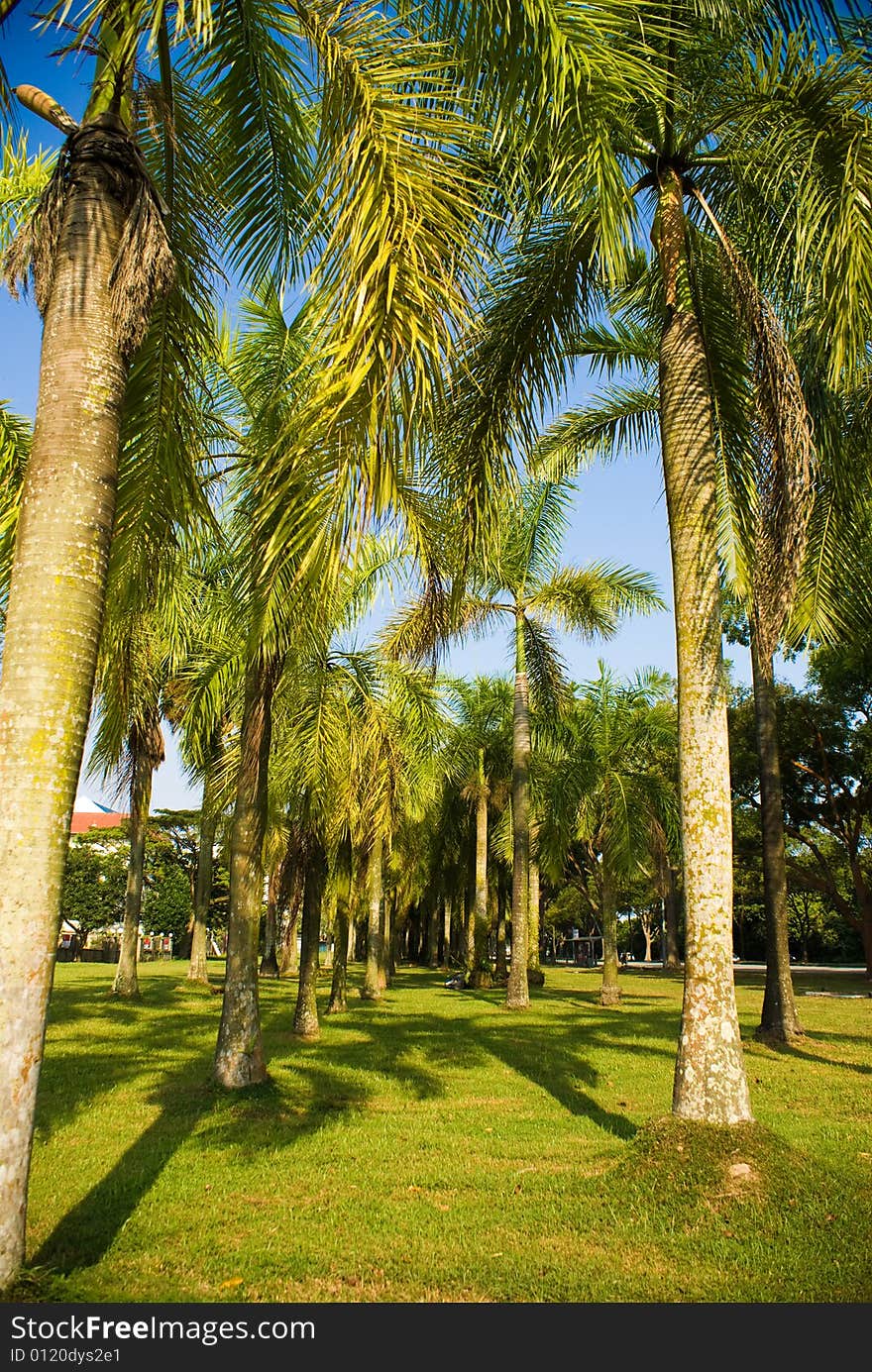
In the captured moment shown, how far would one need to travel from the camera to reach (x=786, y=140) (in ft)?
21.4

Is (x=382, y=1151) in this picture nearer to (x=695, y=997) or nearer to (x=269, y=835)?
(x=695, y=997)

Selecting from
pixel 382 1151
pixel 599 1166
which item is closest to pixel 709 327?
pixel 599 1166

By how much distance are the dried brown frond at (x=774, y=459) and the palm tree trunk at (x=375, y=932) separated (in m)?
14.2

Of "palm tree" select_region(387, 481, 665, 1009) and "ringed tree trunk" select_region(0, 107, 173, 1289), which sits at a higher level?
"palm tree" select_region(387, 481, 665, 1009)

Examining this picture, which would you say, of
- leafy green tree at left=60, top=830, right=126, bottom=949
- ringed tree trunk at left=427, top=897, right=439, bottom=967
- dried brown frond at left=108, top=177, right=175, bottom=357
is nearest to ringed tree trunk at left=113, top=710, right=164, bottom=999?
dried brown frond at left=108, top=177, right=175, bottom=357

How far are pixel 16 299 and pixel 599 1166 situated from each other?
22.3 ft

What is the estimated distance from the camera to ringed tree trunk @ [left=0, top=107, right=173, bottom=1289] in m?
3.49

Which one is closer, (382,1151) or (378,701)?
(382,1151)

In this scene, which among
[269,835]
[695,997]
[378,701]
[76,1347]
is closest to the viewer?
[76,1347]

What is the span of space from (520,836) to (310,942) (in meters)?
8.50

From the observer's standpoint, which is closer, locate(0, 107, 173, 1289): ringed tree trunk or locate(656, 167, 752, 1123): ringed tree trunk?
locate(0, 107, 173, 1289): ringed tree trunk

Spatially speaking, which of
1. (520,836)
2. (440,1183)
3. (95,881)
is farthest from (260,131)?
(95,881)

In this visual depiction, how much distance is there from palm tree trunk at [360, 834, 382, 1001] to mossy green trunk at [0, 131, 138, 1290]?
A: 16598 mm

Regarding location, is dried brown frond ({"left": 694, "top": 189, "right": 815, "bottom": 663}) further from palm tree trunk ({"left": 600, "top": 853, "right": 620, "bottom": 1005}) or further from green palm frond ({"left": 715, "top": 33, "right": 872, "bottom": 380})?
palm tree trunk ({"left": 600, "top": 853, "right": 620, "bottom": 1005})
